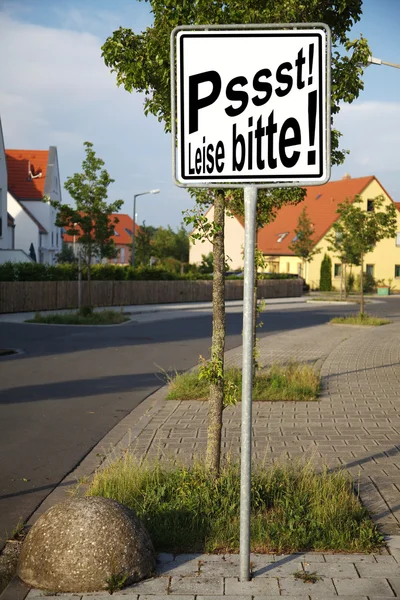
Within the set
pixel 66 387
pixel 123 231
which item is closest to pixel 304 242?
pixel 66 387

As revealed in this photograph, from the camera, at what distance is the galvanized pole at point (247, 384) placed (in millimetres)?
4176

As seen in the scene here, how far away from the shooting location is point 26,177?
193 ft

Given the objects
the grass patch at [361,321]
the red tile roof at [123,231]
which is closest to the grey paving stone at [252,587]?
the grass patch at [361,321]

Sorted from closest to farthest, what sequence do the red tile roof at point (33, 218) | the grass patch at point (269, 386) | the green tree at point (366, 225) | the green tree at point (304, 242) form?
the grass patch at point (269, 386), the green tree at point (366, 225), the red tile roof at point (33, 218), the green tree at point (304, 242)

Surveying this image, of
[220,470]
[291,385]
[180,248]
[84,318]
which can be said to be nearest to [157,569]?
[220,470]

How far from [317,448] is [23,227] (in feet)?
167

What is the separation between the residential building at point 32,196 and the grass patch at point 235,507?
51.9 m

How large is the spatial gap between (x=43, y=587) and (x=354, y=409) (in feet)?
21.2

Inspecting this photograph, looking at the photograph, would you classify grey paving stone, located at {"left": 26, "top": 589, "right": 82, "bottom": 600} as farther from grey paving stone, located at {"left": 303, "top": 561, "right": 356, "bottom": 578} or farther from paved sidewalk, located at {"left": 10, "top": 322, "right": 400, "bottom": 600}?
grey paving stone, located at {"left": 303, "top": 561, "right": 356, "bottom": 578}

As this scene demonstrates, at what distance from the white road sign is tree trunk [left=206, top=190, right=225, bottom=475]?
166 centimetres

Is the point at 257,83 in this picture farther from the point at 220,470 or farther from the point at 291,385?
the point at 291,385

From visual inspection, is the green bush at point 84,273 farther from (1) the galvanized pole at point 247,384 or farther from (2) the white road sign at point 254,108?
(1) the galvanized pole at point 247,384

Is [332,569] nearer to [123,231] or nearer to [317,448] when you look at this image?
[317,448]

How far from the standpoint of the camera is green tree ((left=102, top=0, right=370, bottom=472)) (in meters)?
6.02
